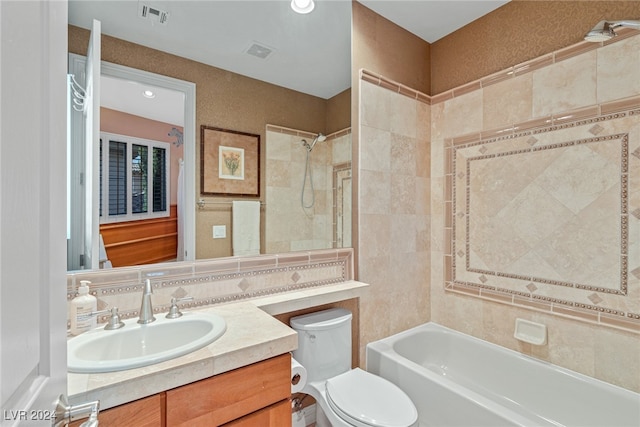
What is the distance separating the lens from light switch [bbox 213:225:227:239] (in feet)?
4.86

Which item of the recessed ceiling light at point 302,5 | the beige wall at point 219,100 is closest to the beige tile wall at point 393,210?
the beige wall at point 219,100

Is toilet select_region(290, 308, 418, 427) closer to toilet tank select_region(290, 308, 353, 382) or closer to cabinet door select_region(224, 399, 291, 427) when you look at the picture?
toilet tank select_region(290, 308, 353, 382)

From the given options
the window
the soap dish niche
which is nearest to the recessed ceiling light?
the window

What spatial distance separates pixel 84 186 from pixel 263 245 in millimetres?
811

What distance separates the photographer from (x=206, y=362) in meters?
0.90

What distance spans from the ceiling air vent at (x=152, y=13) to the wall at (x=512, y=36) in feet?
4.65

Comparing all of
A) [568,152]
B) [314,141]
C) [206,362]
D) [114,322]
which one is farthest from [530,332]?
[114,322]

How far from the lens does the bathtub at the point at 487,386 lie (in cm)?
143

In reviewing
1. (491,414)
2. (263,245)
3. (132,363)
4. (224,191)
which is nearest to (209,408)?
(132,363)

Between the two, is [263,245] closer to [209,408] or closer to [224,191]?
[224,191]

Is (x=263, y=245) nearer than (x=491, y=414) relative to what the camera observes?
No

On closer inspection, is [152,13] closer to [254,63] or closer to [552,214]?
[254,63]

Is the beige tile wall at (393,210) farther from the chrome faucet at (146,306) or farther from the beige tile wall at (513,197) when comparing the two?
the chrome faucet at (146,306)

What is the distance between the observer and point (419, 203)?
2234 mm
